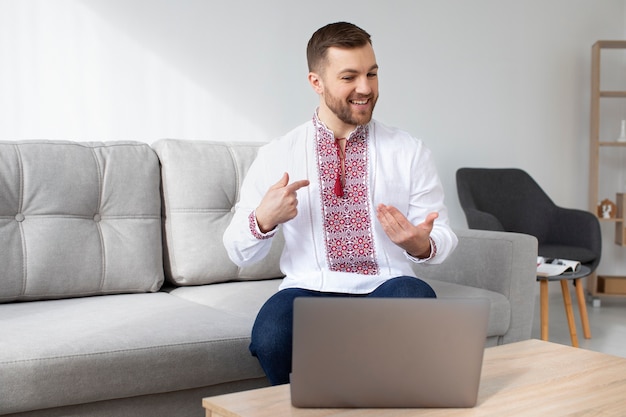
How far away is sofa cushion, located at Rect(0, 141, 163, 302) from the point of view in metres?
2.37

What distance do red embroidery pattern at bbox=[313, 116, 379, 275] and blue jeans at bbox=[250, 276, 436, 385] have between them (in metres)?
0.12

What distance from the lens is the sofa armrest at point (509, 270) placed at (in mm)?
2592

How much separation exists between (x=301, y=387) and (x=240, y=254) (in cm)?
77

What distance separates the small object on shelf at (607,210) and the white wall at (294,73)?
6.5 inches

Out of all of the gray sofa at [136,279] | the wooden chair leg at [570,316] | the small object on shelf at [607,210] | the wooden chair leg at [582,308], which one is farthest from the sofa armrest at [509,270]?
the small object on shelf at [607,210]

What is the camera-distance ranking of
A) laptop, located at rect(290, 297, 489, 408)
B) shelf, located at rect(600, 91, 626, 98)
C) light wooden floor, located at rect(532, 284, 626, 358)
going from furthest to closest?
shelf, located at rect(600, 91, 626, 98)
light wooden floor, located at rect(532, 284, 626, 358)
laptop, located at rect(290, 297, 489, 408)

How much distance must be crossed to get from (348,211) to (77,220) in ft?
2.91

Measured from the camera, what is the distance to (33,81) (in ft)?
9.86

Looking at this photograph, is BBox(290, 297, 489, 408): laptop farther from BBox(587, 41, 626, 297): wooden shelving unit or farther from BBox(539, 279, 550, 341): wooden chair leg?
BBox(587, 41, 626, 297): wooden shelving unit

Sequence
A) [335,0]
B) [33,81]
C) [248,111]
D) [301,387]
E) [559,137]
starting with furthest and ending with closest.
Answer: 1. [559,137]
2. [335,0]
3. [248,111]
4. [33,81]
5. [301,387]

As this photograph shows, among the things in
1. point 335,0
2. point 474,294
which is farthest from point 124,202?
point 335,0

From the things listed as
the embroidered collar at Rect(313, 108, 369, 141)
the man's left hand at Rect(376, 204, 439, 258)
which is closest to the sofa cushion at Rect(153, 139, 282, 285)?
the embroidered collar at Rect(313, 108, 369, 141)

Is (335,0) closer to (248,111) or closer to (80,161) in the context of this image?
(248,111)

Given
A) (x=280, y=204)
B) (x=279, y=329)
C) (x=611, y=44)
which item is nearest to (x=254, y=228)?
(x=280, y=204)
